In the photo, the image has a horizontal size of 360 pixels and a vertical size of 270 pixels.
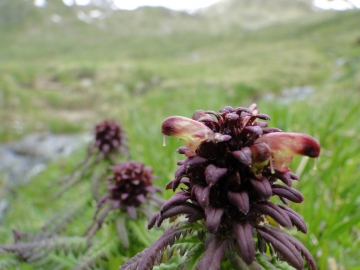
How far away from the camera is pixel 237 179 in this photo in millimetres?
843

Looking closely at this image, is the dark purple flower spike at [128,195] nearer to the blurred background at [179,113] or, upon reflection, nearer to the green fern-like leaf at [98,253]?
the green fern-like leaf at [98,253]

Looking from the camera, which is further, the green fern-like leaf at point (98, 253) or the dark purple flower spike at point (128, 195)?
the dark purple flower spike at point (128, 195)

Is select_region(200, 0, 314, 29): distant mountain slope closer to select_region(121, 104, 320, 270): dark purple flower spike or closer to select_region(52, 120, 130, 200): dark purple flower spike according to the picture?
select_region(52, 120, 130, 200): dark purple flower spike

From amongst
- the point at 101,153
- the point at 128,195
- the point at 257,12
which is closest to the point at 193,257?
the point at 128,195

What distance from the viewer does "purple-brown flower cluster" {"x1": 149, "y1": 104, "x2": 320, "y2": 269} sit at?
0.81 m

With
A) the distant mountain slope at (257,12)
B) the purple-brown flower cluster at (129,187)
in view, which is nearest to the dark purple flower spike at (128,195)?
the purple-brown flower cluster at (129,187)

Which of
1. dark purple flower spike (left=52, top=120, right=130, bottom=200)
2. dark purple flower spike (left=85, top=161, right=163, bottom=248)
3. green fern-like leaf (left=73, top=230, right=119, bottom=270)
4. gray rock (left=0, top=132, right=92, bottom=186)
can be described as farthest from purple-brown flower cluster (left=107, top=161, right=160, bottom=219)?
gray rock (left=0, top=132, right=92, bottom=186)

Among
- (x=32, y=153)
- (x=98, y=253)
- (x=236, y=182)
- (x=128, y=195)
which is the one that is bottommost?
(x=32, y=153)

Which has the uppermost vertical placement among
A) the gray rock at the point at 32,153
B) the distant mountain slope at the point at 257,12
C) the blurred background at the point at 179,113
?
the distant mountain slope at the point at 257,12

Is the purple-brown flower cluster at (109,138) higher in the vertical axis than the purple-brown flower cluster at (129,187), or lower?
higher

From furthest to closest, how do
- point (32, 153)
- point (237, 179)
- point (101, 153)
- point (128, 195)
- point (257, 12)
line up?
point (257, 12) < point (32, 153) < point (101, 153) < point (128, 195) < point (237, 179)

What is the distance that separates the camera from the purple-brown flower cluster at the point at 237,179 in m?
0.81

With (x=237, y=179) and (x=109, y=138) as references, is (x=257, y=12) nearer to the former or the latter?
(x=109, y=138)

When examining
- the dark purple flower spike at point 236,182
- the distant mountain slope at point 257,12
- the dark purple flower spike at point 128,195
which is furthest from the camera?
the distant mountain slope at point 257,12
